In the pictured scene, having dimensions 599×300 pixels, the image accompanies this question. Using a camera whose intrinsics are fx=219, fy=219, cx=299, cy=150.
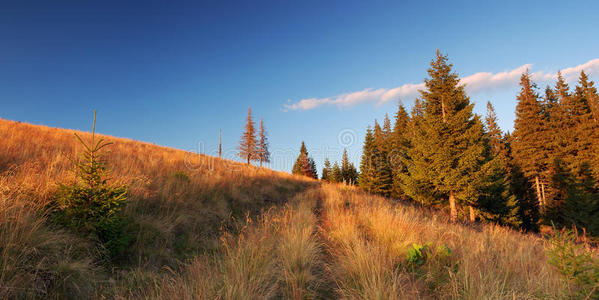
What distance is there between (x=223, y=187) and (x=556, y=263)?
24.8 ft

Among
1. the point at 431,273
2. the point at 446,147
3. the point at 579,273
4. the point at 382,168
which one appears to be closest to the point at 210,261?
the point at 431,273

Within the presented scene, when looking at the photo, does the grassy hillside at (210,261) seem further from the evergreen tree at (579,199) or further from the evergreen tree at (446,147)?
the evergreen tree at (579,199)

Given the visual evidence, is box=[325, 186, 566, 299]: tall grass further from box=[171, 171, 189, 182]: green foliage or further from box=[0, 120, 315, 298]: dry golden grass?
box=[171, 171, 189, 182]: green foliage

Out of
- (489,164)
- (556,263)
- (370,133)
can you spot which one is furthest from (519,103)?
(556,263)

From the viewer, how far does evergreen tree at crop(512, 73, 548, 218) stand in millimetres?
22281

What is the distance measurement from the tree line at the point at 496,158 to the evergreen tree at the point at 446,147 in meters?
0.06

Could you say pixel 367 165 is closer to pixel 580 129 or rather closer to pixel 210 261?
pixel 580 129

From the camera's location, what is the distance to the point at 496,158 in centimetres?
1355

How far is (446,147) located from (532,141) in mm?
17152

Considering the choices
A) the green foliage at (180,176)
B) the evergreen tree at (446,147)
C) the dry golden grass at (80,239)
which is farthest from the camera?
the evergreen tree at (446,147)

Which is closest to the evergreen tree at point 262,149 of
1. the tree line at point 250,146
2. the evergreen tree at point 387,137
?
the tree line at point 250,146

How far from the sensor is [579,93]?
2269 centimetres

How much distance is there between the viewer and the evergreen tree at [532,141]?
22281 mm

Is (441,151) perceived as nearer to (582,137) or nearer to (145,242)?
(145,242)
